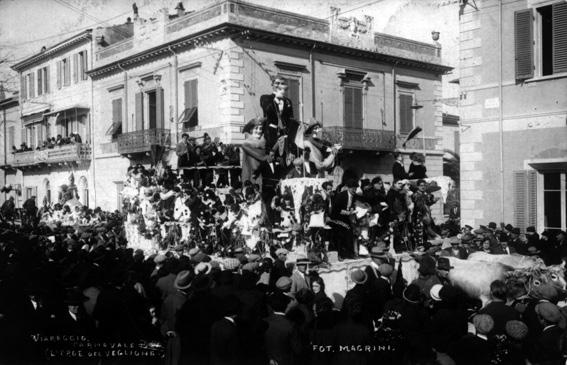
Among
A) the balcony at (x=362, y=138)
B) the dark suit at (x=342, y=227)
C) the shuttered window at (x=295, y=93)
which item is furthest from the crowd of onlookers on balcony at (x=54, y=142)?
the dark suit at (x=342, y=227)

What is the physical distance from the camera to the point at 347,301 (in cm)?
564

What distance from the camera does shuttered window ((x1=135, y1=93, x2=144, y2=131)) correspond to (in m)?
27.5

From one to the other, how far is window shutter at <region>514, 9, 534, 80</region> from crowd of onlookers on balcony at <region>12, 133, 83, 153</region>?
2535cm

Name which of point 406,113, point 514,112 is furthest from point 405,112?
point 514,112

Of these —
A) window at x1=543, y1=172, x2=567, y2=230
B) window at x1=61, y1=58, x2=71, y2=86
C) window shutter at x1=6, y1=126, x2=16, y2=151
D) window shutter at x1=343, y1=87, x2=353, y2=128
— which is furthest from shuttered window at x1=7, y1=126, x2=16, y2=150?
window at x1=543, y1=172, x2=567, y2=230

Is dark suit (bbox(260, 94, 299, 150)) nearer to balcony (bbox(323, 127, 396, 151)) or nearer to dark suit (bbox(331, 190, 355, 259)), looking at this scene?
dark suit (bbox(331, 190, 355, 259))

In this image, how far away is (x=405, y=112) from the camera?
29203mm

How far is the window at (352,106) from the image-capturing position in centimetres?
2664

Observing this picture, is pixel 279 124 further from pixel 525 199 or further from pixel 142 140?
pixel 142 140

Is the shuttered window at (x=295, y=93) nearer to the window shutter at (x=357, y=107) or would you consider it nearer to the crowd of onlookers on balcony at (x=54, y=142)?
the window shutter at (x=357, y=107)

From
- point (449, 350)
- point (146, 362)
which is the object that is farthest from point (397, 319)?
point (146, 362)

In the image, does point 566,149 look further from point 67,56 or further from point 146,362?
point 67,56

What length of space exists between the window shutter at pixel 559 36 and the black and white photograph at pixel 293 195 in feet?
0.14

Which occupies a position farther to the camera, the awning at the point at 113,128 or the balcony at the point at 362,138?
the awning at the point at 113,128
